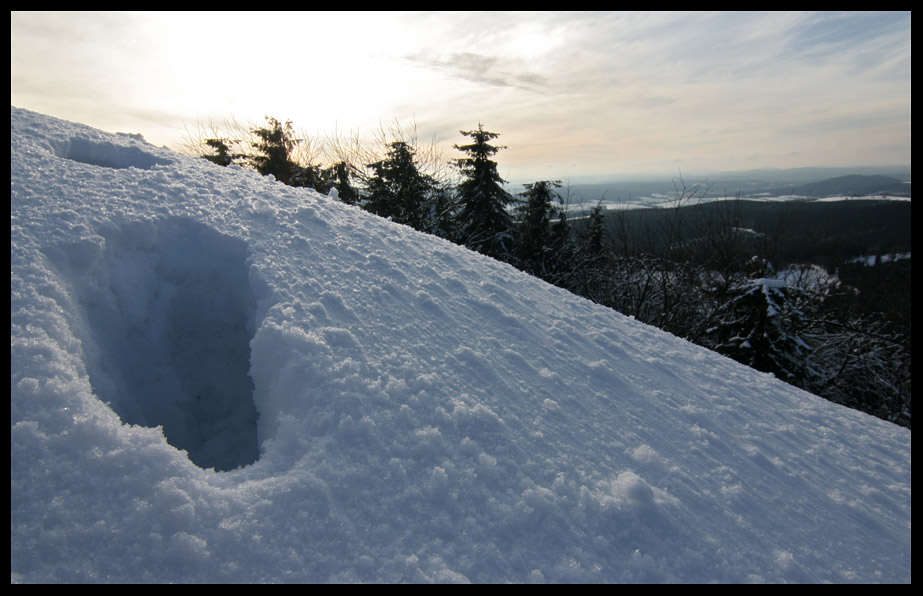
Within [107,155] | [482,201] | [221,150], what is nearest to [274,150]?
[221,150]

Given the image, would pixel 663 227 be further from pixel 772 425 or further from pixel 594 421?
pixel 594 421

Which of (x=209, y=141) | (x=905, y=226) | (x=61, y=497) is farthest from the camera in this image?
(x=905, y=226)

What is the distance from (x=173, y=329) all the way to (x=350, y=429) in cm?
140

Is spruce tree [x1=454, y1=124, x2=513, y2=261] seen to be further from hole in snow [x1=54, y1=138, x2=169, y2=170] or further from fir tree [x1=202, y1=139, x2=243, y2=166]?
hole in snow [x1=54, y1=138, x2=169, y2=170]

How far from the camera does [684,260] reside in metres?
14.0

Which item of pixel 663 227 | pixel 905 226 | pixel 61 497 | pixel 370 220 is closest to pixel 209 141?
pixel 370 220

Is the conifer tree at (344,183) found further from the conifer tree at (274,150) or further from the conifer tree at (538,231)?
the conifer tree at (538,231)

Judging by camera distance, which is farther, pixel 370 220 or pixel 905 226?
pixel 905 226

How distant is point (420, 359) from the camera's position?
217 cm

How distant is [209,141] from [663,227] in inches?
769

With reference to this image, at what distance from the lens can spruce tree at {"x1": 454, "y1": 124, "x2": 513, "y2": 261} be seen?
696 inches

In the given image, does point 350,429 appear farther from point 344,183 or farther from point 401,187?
point 344,183

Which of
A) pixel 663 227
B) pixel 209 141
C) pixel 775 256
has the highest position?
pixel 209 141

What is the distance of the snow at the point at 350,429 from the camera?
1.27 meters
